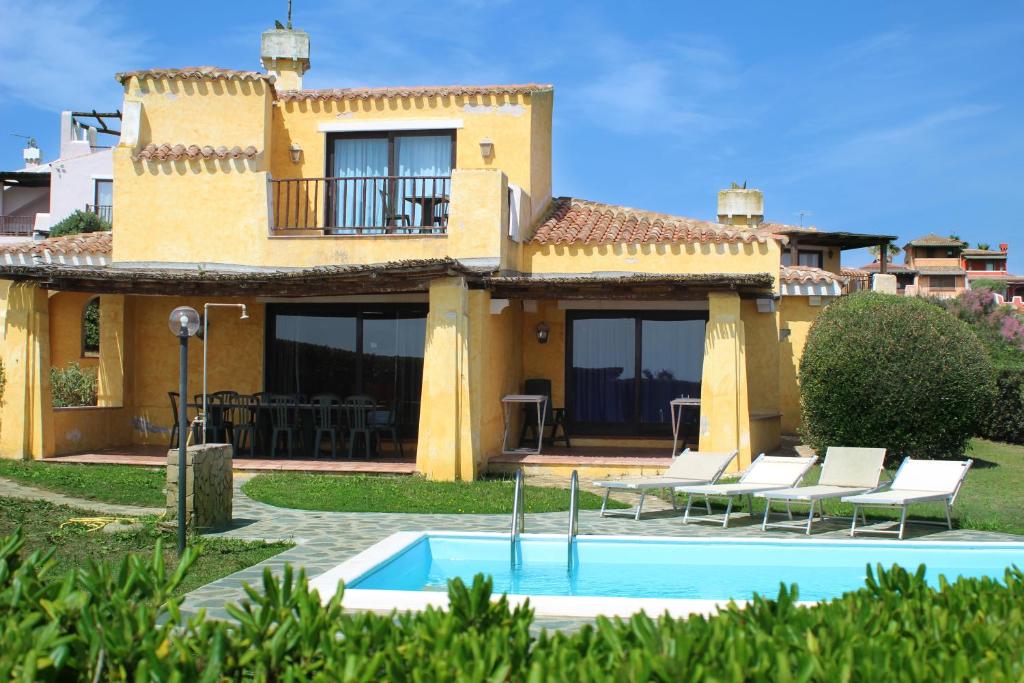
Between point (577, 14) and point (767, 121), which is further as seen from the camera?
point (767, 121)

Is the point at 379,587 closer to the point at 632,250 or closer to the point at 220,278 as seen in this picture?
the point at 220,278

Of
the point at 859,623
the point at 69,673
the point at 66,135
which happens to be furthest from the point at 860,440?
the point at 66,135

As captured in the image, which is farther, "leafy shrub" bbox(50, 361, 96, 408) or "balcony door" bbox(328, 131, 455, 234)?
"leafy shrub" bbox(50, 361, 96, 408)

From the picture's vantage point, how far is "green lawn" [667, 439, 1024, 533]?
12.0m

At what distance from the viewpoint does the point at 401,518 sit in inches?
481

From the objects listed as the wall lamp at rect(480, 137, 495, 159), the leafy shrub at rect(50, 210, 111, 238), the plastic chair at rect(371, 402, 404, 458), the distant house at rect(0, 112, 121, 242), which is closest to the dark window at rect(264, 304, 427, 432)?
the plastic chair at rect(371, 402, 404, 458)

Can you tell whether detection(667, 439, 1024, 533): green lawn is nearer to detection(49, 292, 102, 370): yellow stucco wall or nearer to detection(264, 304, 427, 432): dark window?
detection(264, 304, 427, 432): dark window

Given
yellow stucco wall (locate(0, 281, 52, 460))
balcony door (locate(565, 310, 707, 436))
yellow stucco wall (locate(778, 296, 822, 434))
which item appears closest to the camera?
yellow stucco wall (locate(0, 281, 52, 460))

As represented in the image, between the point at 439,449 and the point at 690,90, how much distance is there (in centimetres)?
790

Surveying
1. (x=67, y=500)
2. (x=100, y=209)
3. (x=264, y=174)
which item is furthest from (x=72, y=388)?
(x=100, y=209)

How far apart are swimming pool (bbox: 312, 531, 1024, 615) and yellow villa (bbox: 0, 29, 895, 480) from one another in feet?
21.9

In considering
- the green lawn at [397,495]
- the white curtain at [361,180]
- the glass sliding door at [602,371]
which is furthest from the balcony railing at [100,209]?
the green lawn at [397,495]

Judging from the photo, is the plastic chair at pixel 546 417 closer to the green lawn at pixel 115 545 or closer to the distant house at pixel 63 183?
the green lawn at pixel 115 545

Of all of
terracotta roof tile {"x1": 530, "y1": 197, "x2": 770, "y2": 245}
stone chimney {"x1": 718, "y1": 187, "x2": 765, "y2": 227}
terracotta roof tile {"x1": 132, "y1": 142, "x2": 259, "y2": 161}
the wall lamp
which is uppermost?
stone chimney {"x1": 718, "y1": 187, "x2": 765, "y2": 227}
